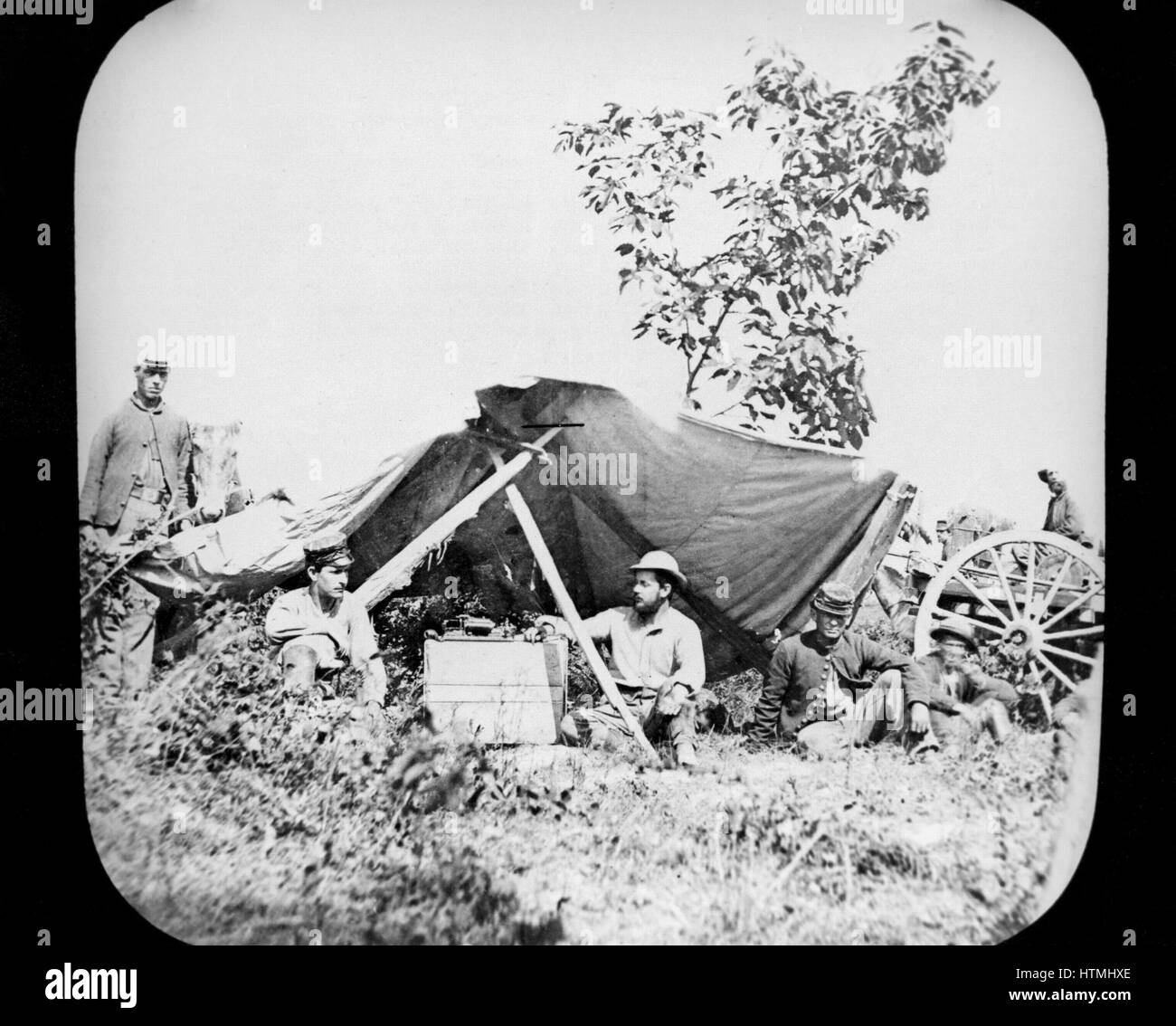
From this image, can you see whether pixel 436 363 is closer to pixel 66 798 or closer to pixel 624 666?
pixel 624 666

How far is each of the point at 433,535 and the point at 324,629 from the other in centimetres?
52

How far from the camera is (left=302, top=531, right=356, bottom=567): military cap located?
141 inches

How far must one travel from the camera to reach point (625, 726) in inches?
142

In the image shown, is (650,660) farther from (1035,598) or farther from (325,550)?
(1035,598)

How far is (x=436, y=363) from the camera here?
361cm

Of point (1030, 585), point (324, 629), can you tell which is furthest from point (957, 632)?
point (324, 629)

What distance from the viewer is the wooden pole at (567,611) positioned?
11.8ft

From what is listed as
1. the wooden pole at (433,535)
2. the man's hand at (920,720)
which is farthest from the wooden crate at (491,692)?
the man's hand at (920,720)

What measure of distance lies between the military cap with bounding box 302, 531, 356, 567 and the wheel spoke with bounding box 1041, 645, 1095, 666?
257cm

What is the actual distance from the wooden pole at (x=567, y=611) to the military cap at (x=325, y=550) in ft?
2.09

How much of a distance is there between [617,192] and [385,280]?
900 mm
